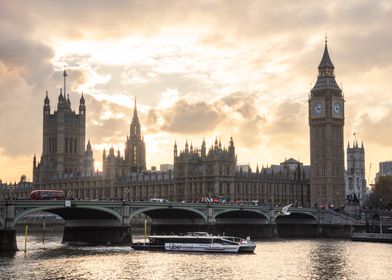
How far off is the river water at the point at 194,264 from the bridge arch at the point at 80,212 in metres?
5.40

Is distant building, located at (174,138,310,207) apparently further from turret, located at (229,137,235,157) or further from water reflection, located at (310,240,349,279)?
water reflection, located at (310,240,349,279)

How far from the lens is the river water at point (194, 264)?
2963 inches

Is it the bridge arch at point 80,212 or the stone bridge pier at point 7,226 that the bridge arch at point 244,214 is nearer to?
the bridge arch at point 80,212

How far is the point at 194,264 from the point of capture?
85750 mm

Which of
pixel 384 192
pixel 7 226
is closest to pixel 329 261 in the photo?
pixel 7 226

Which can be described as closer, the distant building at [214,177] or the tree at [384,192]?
the distant building at [214,177]

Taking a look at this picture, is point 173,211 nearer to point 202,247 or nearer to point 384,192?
point 202,247

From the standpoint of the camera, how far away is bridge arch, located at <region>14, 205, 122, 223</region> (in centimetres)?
10087

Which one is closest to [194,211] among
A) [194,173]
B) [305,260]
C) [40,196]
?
[40,196]

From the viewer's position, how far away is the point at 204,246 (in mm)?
103812

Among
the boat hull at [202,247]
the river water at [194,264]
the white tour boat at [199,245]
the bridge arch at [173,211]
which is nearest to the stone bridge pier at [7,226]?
the river water at [194,264]

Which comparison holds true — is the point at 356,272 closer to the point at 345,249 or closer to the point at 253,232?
the point at 345,249

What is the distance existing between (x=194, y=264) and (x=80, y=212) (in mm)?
32396

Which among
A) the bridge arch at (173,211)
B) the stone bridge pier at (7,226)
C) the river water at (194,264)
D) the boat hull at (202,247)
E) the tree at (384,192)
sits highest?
the tree at (384,192)
